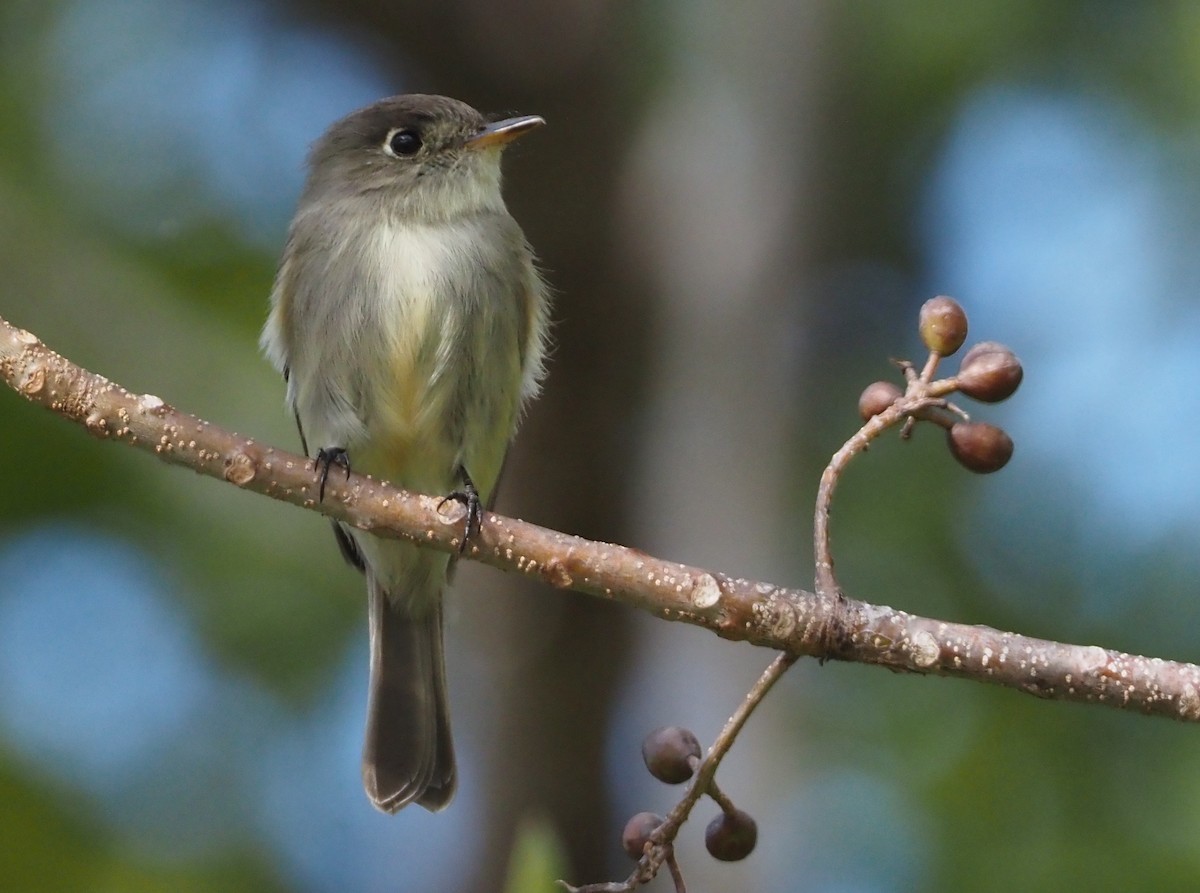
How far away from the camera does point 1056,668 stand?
212cm

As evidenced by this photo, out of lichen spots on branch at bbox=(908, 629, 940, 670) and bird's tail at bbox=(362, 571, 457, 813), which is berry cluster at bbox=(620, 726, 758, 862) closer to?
lichen spots on branch at bbox=(908, 629, 940, 670)

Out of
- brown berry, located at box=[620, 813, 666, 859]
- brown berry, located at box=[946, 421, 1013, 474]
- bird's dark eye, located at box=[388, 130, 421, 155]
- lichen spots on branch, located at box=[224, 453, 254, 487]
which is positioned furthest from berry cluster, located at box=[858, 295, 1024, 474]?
bird's dark eye, located at box=[388, 130, 421, 155]

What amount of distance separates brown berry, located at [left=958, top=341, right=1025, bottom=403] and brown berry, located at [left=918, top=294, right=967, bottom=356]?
0.07 meters

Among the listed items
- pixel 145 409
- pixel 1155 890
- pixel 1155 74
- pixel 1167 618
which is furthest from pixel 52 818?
pixel 1155 74

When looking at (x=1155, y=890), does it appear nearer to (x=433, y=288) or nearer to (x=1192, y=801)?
(x=1192, y=801)

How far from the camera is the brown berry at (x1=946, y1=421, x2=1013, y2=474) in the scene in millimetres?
2029

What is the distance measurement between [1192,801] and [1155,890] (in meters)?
0.26

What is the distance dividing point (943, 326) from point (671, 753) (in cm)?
72

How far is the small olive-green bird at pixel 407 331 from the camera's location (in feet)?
12.2

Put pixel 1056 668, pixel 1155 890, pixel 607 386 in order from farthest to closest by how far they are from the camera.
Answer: pixel 607 386
pixel 1155 890
pixel 1056 668

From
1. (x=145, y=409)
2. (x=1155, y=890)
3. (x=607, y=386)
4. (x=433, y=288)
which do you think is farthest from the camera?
(x=607, y=386)

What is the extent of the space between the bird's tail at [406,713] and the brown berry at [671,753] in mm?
2009

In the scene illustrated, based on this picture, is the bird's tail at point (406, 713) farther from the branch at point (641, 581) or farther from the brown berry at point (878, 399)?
the brown berry at point (878, 399)

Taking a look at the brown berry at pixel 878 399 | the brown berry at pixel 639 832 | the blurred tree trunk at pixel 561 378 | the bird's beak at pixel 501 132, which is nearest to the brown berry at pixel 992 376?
the brown berry at pixel 878 399
